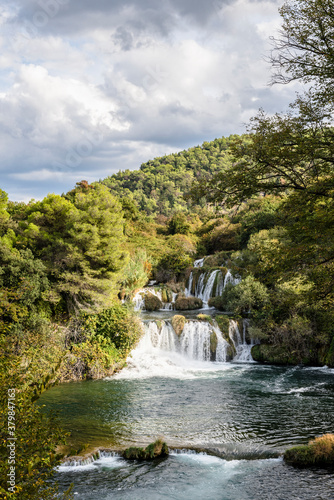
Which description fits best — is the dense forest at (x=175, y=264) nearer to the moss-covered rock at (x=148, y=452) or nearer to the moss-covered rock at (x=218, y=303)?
the moss-covered rock at (x=218, y=303)

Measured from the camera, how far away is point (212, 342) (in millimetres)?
21328

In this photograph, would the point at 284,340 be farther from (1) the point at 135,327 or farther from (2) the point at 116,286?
(2) the point at 116,286

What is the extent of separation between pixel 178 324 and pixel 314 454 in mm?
13479

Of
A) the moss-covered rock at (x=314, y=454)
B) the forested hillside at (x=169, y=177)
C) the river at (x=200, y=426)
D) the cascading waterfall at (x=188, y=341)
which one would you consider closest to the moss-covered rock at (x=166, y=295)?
the cascading waterfall at (x=188, y=341)

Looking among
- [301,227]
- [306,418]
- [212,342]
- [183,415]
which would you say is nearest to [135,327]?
[212,342]

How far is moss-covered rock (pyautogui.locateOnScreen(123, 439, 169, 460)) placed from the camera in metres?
9.53

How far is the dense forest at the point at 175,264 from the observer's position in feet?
23.4

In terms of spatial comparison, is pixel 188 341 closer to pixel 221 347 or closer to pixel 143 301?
pixel 221 347

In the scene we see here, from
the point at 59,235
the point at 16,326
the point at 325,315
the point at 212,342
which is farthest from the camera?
the point at 212,342

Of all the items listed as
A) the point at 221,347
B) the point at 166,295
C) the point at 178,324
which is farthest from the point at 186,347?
the point at 166,295

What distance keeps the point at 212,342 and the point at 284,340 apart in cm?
416

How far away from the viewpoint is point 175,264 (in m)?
36.5

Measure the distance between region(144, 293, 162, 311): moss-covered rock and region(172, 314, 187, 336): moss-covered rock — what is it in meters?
5.99

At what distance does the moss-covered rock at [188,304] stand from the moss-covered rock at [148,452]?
18.5 metres
